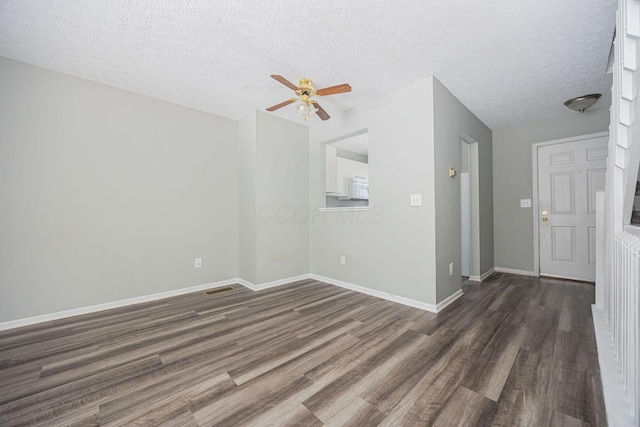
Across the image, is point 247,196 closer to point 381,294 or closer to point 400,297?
point 381,294

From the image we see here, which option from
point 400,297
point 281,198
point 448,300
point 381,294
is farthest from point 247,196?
point 448,300

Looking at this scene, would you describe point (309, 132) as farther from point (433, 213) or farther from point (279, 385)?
point (279, 385)

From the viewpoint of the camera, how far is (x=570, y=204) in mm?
3660

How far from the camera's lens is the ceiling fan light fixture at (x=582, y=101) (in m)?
2.96

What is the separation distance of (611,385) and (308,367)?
1.68m

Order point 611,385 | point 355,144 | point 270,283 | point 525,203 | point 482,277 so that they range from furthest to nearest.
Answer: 1. point 355,144
2. point 525,203
3. point 482,277
4. point 270,283
5. point 611,385

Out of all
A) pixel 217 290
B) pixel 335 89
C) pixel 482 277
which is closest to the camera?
pixel 335 89

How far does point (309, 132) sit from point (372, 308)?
114 inches

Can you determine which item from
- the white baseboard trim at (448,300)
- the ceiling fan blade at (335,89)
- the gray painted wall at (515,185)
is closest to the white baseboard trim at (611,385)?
the white baseboard trim at (448,300)

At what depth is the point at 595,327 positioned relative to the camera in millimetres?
2039

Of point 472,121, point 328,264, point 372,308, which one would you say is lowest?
point 372,308

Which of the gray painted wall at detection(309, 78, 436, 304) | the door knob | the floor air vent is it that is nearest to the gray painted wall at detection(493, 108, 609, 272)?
the door knob

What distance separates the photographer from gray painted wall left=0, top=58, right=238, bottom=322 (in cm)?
231

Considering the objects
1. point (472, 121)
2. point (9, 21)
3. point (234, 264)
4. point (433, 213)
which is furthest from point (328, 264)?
point (9, 21)
